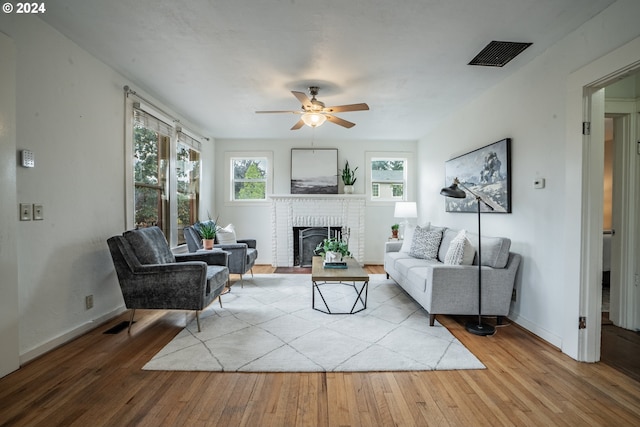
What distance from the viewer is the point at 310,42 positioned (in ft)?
8.40

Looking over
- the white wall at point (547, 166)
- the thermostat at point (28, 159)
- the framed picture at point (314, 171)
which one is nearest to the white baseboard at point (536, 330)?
the white wall at point (547, 166)

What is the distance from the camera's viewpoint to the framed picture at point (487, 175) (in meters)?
3.21

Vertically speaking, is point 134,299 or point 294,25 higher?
point 294,25

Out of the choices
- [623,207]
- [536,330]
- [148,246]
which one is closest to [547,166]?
[623,207]

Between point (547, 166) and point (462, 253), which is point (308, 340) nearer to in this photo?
point (462, 253)

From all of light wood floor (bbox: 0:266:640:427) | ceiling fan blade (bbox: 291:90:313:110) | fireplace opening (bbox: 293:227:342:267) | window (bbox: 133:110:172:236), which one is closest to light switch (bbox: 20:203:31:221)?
light wood floor (bbox: 0:266:640:427)

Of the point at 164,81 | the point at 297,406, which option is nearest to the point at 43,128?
the point at 164,81

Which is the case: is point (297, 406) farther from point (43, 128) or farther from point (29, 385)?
point (43, 128)

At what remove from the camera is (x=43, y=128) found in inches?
94.2

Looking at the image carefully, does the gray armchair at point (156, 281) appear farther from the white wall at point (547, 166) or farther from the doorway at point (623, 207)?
the doorway at point (623, 207)

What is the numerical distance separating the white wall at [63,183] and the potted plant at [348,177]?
3.88m

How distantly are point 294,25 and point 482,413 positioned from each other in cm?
282

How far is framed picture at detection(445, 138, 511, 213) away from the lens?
321 centimetres

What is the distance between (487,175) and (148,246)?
3707mm
